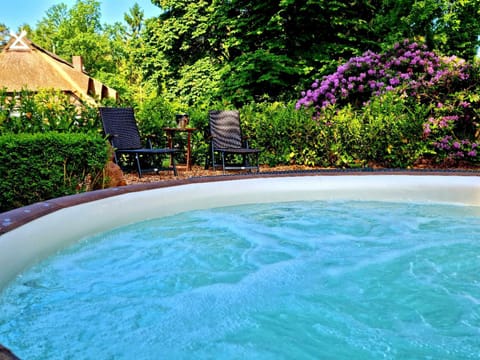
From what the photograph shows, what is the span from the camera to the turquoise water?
2076mm

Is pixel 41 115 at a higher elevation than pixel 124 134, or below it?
higher

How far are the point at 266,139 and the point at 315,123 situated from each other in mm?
825

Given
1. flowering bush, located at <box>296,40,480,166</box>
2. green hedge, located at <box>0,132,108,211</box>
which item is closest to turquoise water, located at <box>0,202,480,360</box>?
green hedge, located at <box>0,132,108,211</box>

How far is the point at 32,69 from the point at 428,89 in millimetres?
18579

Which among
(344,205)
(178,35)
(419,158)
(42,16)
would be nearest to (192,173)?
(344,205)

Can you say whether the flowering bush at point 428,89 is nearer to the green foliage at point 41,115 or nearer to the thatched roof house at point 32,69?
the green foliage at point 41,115

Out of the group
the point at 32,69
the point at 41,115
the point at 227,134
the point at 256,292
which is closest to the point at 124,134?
the point at 41,115

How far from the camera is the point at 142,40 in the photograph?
878 inches

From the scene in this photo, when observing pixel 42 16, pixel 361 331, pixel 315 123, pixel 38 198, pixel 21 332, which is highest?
pixel 42 16

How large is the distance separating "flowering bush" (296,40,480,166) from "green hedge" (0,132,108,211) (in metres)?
4.16

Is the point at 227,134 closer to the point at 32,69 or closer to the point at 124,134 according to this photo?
the point at 124,134

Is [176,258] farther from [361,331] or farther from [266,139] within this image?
[266,139]

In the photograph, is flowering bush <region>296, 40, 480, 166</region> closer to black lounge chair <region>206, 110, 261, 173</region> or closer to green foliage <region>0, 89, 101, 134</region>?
black lounge chair <region>206, 110, 261, 173</region>

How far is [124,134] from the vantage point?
247 inches
